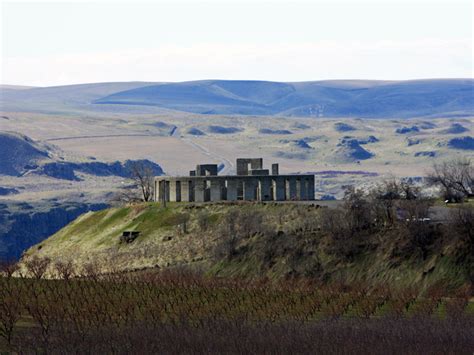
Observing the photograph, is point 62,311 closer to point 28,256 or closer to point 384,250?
point 384,250

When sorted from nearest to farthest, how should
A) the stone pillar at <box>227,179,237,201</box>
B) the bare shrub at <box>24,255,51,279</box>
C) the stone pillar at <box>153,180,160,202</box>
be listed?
the bare shrub at <box>24,255,51,279</box>, the stone pillar at <box>227,179,237,201</box>, the stone pillar at <box>153,180,160,202</box>

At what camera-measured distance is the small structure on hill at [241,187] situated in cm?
12838

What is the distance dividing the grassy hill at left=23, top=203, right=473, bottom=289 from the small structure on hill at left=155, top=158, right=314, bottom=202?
325 cm

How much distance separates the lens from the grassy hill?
9531 cm

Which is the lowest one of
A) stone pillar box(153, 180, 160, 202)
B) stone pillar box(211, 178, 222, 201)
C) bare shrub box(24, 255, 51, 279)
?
bare shrub box(24, 255, 51, 279)

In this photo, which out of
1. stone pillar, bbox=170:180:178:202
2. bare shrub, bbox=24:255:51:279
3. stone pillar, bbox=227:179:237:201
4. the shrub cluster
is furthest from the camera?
stone pillar, bbox=170:180:178:202

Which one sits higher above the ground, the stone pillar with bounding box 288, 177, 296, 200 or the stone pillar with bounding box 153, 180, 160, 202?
the stone pillar with bounding box 288, 177, 296, 200

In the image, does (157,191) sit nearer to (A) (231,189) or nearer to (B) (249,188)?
(A) (231,189)

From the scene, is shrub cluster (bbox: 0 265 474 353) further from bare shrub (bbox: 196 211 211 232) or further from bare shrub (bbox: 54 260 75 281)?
bare shrub (bbox: 196 211 211 232)

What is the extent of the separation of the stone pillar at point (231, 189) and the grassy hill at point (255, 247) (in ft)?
15.6

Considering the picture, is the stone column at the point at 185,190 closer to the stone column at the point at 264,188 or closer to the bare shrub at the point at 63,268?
the stone column at the point at 264,188

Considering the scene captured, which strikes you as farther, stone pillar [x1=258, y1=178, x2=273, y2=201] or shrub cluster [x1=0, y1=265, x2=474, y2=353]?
stone pillar [x1=258, y1=178, x2=273, y2=201]

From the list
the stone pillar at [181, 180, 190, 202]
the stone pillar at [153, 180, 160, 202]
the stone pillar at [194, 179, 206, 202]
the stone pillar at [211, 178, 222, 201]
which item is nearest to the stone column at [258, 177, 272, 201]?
the stone pillar at [211, 178, 222, 201]

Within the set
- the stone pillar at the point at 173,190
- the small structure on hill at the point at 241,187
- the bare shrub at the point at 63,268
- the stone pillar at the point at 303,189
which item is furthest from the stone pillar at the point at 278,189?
the bare shrub at the point at 63,268
